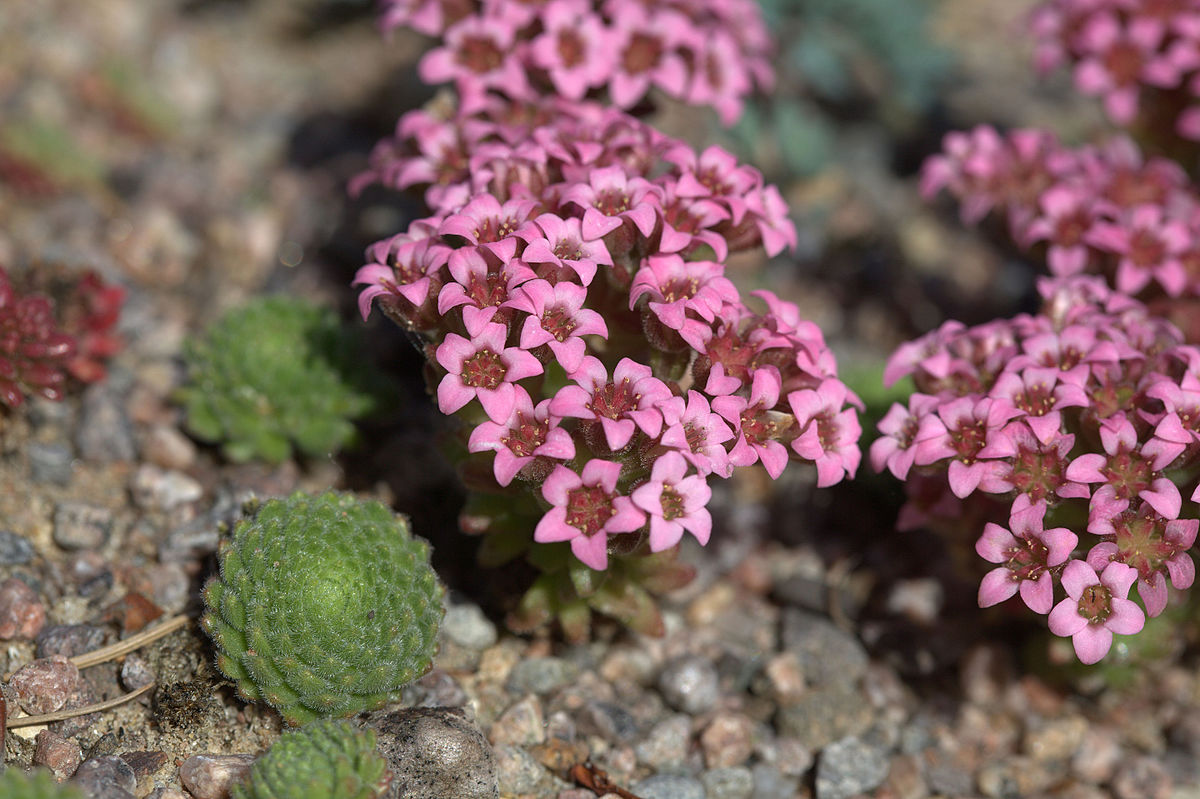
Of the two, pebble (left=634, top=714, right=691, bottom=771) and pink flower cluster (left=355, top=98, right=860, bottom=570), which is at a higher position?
pink flower cluster (left=355, top=98, right=860, bottom=570)

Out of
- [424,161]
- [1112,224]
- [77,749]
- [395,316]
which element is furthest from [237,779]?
[1112,224]

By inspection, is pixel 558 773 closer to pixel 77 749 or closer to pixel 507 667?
pixel 507 667

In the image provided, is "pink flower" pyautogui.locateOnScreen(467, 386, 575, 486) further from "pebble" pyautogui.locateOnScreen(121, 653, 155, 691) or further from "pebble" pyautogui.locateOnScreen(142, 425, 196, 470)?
"pebble" pyautogui.locateOnScreen(142, 425, 196, 470)

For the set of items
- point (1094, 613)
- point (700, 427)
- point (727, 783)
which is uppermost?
point (700, 427)

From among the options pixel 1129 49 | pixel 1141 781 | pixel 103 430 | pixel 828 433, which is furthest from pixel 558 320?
pixel 1129 49

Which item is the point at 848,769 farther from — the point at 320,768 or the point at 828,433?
the point at 320,768

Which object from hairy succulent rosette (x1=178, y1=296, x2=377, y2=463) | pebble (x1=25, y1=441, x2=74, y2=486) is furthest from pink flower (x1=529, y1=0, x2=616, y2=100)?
pebble (x1=25, y1=441, x2=74, y2=486)

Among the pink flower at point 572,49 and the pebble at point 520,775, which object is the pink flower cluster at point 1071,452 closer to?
the pebble at point 520,775
